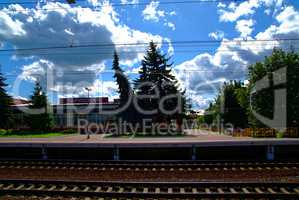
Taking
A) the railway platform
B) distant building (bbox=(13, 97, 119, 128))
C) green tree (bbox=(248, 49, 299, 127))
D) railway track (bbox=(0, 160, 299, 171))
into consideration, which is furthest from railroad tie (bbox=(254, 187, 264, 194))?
distant building (bbox=(13, 97, 119, 128))

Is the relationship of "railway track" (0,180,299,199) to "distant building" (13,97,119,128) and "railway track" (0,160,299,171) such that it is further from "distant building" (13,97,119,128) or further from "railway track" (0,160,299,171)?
"distant building" (13,97,119,128)

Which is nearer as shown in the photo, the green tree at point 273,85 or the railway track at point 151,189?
the railway track at point 151,189

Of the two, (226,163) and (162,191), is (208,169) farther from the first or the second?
(162,191)

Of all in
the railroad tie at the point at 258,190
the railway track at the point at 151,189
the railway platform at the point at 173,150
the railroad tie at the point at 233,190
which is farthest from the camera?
the railway platform at the point at 173,150

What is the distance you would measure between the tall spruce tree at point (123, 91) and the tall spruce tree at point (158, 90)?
6.30 ft

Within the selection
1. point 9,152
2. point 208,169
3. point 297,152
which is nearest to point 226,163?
point 208,169

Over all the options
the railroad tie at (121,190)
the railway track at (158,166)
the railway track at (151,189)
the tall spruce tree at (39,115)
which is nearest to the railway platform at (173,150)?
the railway track at (158,166)

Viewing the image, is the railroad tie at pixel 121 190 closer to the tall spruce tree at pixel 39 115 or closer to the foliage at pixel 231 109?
the foliage at pixel 231 109

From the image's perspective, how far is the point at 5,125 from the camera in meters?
56.0

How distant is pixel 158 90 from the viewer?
45562 mm

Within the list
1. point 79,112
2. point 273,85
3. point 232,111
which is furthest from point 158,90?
point 79,112

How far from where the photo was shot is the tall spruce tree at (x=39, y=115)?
52.2 metres

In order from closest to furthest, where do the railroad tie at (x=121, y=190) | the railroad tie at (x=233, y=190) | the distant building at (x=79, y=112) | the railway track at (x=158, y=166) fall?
1. the railroad tie at (x=233, y=190)
2. the railroad tie at (x=121, y=190)
3. the railway track at (x=158, y=166)
4. the distant building at (x=79, y=112)

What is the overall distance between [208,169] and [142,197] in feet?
15.7
